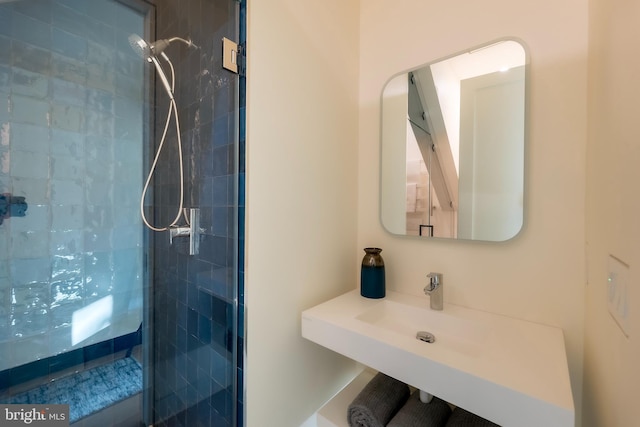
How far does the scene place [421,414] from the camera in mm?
951

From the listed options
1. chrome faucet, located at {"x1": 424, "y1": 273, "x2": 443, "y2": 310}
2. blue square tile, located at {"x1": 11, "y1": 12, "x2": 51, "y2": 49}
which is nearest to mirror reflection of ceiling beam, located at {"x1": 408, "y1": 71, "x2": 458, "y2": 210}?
chrome faucet, located at {"x1": 424, "y1": 273, "x2": 443, "y2": 310}

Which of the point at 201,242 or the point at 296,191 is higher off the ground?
the point at 296,191

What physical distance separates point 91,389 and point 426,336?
1.68 metres

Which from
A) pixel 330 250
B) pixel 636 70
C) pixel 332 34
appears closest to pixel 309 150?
pixel 330 250

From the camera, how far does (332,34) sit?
49.5 inches

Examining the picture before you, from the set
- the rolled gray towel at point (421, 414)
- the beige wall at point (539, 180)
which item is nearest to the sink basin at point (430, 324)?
the beige wall at point (539, 180)

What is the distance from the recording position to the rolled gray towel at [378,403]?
3.11 ft

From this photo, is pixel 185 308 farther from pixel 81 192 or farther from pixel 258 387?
pixel 81 192

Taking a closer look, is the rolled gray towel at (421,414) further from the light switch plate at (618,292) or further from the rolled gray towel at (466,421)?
the light switch plate at (618,292)

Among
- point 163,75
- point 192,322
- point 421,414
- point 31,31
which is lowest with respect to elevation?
point 421,414

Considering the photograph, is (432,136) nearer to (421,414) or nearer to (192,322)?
(421,414)

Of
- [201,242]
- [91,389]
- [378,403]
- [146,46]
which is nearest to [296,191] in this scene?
[201,242]

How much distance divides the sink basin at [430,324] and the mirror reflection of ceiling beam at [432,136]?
0.46 m

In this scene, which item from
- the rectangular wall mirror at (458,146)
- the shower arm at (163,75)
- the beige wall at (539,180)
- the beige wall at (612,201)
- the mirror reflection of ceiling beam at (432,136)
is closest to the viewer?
the beige wall at (612,201)
